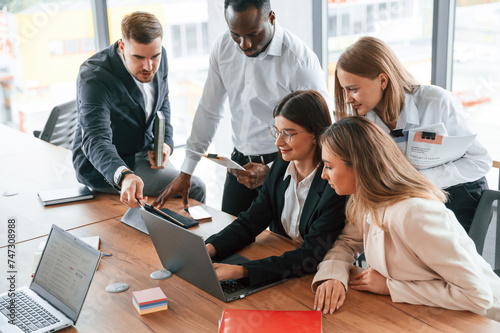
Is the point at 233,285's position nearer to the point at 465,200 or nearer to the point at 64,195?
the point at 465,200

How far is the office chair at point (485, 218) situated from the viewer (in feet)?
6.82

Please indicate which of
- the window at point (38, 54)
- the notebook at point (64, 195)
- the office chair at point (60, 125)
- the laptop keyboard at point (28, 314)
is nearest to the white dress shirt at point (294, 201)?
the laptop keyboard at point (28, 314)

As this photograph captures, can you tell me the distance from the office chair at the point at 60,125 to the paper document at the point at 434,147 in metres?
2.59

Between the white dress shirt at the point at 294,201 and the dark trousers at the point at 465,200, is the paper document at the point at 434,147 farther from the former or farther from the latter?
the white dress shirt at the point at 294,201

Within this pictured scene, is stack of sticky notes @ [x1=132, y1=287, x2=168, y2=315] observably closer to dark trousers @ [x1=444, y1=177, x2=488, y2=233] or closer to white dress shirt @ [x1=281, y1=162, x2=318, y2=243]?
white dress shirt @ [x1=281, y1=162, x2=318, y2=243]

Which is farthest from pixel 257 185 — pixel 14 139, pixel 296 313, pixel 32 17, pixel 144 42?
pixel 32 17

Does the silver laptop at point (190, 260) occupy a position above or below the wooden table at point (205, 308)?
above

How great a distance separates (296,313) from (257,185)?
1.04 meters

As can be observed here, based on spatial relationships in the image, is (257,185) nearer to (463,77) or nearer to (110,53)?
(110,53)

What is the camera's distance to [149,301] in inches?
66.4

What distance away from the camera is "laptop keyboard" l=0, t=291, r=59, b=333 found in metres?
1.64

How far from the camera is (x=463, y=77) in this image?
402cm

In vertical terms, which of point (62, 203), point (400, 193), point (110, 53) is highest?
Result: point (110, 53)

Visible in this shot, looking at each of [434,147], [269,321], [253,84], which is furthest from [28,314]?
[434,147]
